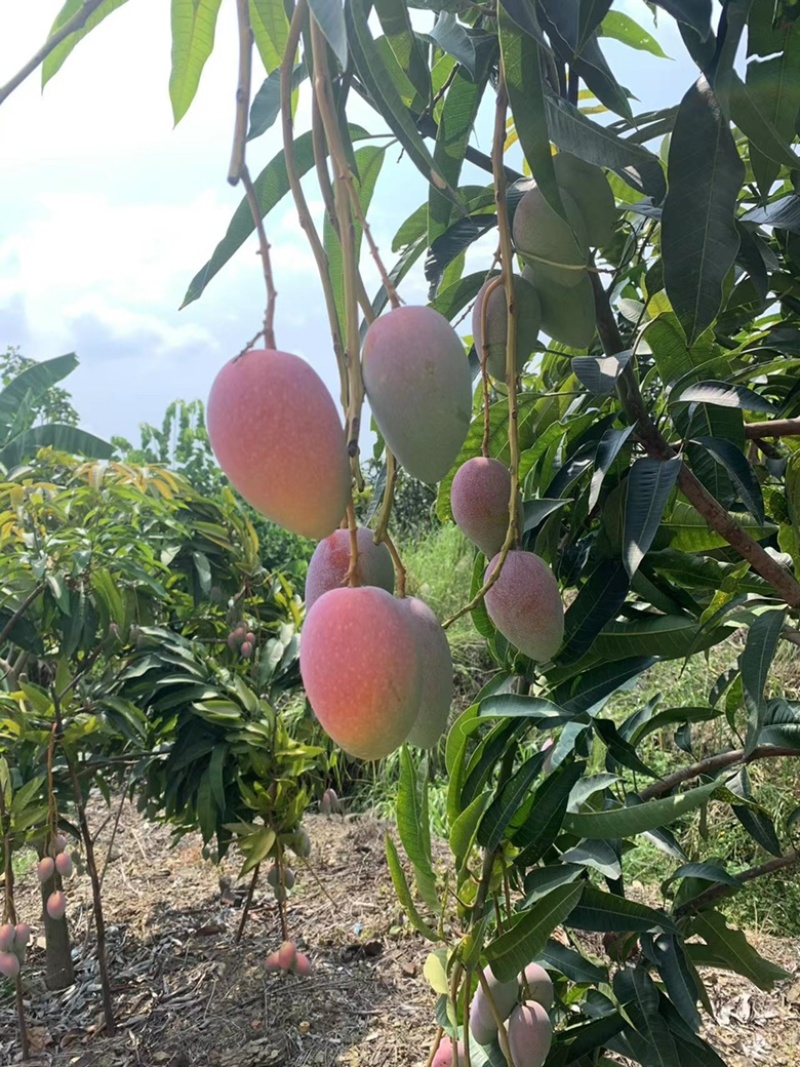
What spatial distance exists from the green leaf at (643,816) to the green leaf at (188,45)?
615 millimetres

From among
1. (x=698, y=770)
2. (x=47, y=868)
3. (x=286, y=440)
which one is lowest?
(x=47, y=868)

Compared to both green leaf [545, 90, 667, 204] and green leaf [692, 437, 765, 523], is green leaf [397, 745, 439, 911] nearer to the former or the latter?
green leaf [692, 437, 765, 523]

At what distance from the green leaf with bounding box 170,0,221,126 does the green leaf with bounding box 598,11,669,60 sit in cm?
44

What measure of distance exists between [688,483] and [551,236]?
0.23 m

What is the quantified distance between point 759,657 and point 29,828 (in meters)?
1.63

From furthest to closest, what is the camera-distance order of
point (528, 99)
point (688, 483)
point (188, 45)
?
point (688, 483) → point (188, 45) → point (528, 99)

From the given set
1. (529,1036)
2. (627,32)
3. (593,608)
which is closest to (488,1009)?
(529,1036)

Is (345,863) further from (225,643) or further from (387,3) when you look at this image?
(387,3)

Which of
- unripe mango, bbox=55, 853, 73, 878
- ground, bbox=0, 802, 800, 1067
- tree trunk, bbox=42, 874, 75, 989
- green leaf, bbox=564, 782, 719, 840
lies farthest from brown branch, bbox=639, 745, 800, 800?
tree trunk, bbox=42, 874, 75, 989

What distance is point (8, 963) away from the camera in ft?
5.54

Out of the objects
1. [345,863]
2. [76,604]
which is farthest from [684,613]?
[345,863]

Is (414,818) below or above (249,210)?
below

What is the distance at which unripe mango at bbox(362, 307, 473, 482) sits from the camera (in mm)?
385

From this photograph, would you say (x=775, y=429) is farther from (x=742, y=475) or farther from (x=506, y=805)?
(x=506, y=805)
